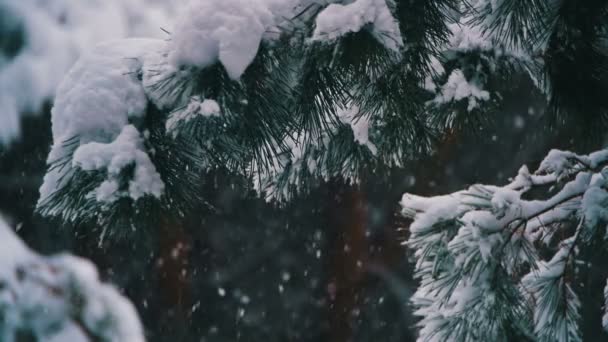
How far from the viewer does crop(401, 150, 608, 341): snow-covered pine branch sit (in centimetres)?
81

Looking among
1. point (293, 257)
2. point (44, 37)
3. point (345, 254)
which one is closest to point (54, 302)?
point (44, 37)

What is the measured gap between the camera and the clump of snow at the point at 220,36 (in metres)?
0.61

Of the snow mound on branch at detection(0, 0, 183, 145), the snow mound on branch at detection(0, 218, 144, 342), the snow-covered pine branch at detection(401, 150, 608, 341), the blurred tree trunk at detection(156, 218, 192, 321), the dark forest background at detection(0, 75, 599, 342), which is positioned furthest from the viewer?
the blurred tree trunk at detection(156, 218, 192, 321)

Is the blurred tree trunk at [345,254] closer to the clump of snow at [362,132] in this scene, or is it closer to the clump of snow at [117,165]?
the clump of snow at [362,132]

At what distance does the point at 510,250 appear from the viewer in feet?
2.73

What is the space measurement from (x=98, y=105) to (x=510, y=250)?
679mm

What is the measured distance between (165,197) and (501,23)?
27.4 inches

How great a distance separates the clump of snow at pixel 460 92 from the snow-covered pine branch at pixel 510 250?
0.22 metres

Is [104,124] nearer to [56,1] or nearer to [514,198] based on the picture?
[514,198]

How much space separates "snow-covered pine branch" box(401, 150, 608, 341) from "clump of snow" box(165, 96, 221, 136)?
45 cm

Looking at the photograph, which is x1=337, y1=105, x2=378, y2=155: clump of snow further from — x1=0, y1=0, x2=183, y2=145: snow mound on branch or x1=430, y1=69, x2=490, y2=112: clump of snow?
x1=0, y1=0, x2=183, y2=145: snow mound on branch

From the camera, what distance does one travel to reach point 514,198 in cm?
84

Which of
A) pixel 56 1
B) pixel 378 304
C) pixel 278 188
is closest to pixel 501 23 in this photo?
pixel 278 188

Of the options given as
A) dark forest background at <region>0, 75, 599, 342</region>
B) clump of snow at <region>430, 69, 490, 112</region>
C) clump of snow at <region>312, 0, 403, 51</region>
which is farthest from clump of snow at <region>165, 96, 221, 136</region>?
dark forest background at <region>0, 75, 599, 342</region>
